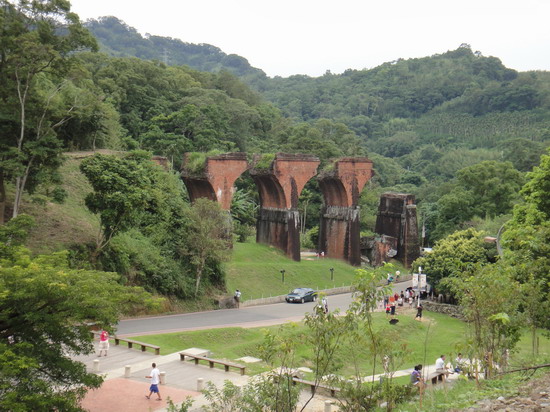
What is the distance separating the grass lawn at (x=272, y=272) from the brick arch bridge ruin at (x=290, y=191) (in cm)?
120

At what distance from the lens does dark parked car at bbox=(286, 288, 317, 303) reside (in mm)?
29344

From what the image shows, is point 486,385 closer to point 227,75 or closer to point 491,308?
point 491,308

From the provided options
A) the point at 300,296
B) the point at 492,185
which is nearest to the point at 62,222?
the point at 300,296

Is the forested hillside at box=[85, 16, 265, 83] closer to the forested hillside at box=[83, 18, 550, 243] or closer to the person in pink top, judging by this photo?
the forested hillside at box=[83, 18, 550, 243]

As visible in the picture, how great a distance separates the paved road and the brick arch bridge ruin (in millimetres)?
7787

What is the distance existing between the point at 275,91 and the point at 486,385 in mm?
121840

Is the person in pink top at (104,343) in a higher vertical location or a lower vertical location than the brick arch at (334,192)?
lower

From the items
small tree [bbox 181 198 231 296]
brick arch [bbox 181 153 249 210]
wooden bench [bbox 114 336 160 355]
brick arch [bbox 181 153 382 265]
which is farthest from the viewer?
brick arch [bbox 181 153 382 265]

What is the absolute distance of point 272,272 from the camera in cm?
3278

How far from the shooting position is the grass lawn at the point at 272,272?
30.1 meters

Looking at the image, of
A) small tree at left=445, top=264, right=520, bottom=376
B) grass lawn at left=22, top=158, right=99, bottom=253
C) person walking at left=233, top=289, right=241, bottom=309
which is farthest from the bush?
small tree at left=445, top=264, right=520, bottom=376

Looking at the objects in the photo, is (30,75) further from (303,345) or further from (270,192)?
(270,192)

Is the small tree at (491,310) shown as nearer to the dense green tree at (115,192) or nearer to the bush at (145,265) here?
the dense green tree at (115,192)

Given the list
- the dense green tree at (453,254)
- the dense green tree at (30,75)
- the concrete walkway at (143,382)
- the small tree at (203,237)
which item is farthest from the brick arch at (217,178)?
the concrete walkway at (143,382)
